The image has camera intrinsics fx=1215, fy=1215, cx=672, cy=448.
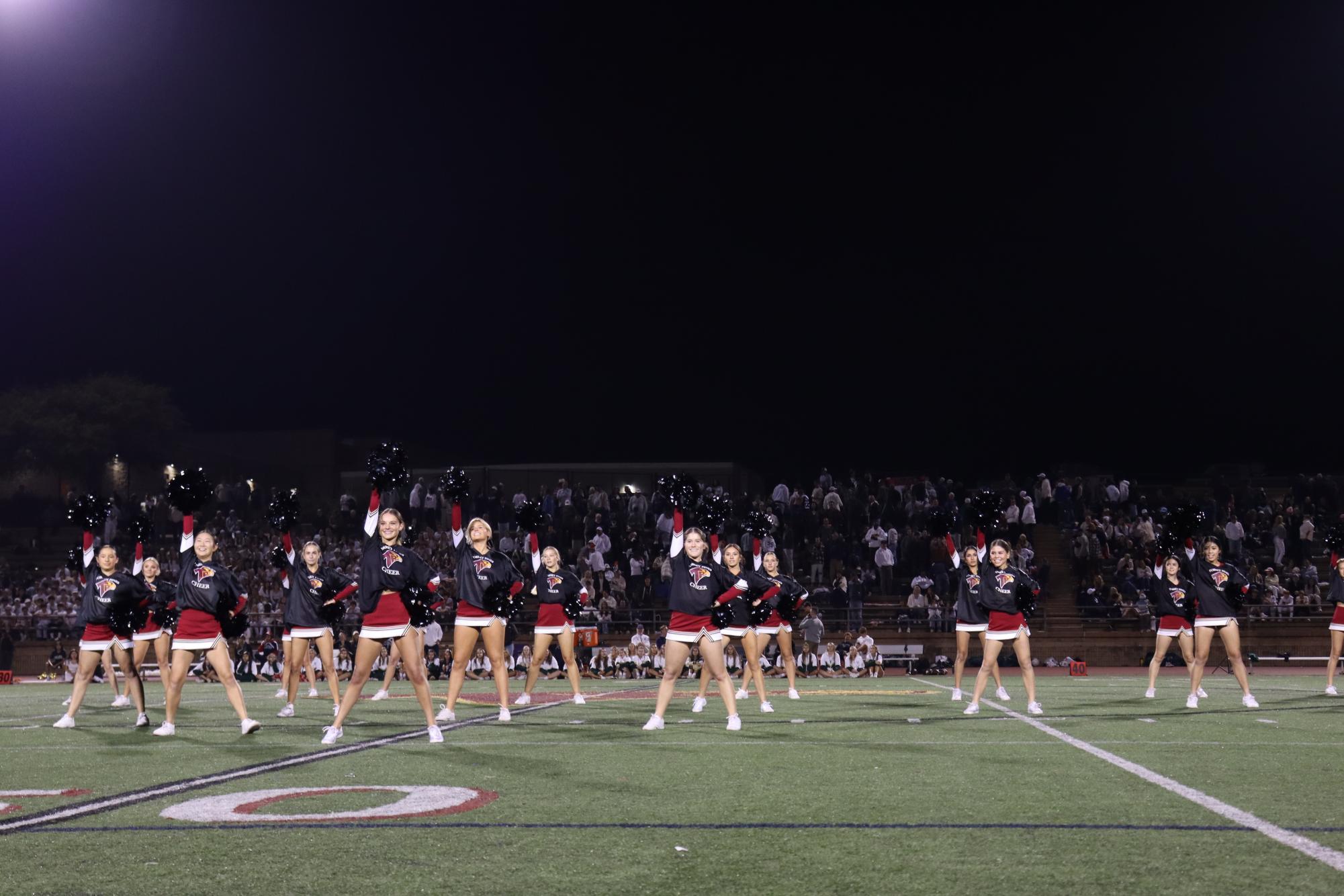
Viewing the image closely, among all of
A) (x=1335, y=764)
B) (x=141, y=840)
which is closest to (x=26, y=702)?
(x=141, y=840)

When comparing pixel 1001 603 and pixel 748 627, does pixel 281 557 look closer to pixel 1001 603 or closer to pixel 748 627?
pixel 748 627

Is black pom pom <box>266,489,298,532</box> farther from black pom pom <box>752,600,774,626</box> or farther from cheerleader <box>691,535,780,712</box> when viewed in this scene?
black pom pom <box>752,600,774,626</box>

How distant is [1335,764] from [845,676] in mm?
17027

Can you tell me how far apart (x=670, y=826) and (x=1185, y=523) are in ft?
31.3

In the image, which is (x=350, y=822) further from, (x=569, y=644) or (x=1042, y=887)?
(x=569, y=644)

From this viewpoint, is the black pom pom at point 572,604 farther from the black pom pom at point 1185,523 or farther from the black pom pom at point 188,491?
the black pom pom at point 1185,523

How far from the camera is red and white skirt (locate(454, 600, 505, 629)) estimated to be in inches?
468

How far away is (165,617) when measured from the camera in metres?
12.5

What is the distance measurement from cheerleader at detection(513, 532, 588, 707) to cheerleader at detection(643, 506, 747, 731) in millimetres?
4450

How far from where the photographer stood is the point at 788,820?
5.44 m

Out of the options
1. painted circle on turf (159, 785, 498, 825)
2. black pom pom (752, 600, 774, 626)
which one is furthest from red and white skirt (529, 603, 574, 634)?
painted circle on turf (159, 785, 498, 825)

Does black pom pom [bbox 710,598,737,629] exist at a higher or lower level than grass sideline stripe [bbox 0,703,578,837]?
higher

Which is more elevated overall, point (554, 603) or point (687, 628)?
point (554, 603)

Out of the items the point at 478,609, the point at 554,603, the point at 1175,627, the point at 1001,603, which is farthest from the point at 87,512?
the point at 1175,627
